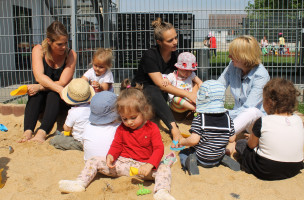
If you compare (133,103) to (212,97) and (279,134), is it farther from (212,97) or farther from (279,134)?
(279,134)

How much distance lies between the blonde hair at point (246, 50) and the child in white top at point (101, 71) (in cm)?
166

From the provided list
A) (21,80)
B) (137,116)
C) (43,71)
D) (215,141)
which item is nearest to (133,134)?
(137,116)

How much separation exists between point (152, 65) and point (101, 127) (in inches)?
57.6

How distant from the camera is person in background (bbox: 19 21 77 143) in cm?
386

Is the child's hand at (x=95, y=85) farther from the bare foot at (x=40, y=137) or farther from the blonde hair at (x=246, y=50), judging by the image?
the blonde hair at (x=246, y=50)


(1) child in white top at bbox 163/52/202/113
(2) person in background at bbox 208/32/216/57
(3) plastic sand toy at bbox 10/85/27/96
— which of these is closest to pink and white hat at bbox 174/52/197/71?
(1) child in white top at bbox 163/52/202/113

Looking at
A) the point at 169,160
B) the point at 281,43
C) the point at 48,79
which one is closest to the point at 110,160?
the point at 169,160

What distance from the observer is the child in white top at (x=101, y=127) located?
2.79m

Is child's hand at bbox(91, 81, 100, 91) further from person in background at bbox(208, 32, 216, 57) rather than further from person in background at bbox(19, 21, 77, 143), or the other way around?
person in background at bbox(208, 32, 216, 57)

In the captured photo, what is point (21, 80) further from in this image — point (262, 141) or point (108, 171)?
point (262, 141)

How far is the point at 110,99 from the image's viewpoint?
282 centimetres

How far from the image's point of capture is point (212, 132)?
2775 mm

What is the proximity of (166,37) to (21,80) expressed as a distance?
389 centimetres

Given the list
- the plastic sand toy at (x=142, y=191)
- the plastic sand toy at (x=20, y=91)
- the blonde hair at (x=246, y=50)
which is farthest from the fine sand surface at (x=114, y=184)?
the blonde hair at (x=246, y=50)
